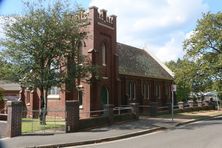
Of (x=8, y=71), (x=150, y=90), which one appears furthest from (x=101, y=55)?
(x=150, y=90)

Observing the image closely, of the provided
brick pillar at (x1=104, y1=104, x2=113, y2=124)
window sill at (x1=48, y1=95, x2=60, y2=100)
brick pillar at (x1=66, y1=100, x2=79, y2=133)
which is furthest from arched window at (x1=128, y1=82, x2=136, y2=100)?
brick pillar at (x1=66, y1=100, x2=79, y2=133)

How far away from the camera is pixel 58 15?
28953 mm

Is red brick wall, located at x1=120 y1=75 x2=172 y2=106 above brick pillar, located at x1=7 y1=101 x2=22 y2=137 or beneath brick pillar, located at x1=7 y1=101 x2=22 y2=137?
above

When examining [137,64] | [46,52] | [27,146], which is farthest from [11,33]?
[137,64]

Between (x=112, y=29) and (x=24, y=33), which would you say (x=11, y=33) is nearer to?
(x=24, y=33)

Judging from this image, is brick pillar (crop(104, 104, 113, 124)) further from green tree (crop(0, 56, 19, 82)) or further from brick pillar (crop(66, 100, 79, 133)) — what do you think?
green tree (crop(0, 56, 19, 82))

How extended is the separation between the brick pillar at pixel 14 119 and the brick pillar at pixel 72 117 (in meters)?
3.13

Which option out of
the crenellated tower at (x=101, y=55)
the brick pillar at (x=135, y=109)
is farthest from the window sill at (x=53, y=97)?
the brick pillar at (x=135, y=109)

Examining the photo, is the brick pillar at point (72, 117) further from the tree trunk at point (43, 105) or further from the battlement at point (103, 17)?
the battlement at point (103, 17)

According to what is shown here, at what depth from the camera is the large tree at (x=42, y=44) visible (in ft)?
92.1

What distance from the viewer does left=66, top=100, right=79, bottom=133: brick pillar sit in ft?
81.1

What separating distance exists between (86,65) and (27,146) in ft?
43.3

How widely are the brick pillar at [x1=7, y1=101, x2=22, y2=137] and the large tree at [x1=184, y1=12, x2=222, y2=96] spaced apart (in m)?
33.2

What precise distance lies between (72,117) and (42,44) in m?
5.82
